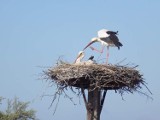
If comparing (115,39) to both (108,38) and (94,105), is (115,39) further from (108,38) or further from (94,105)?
(94,105)

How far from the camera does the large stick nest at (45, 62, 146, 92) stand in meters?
11.6

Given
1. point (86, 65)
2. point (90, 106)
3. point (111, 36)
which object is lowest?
point (90, 106)

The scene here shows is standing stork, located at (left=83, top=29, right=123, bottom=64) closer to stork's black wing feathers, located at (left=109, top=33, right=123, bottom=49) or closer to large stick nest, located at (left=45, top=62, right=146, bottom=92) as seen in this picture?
stork's black wing feathers, located at (left=109, top=33, right=123, bottom=49)

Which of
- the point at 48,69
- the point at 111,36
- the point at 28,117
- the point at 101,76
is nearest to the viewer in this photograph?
the point at 101,76

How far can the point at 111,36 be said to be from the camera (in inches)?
539

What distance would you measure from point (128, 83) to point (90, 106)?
3.59ft

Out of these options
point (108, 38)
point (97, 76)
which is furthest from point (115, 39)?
point (97, 76)

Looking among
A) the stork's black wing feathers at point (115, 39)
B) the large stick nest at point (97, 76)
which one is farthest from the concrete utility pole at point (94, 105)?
the stork's black wing feathers at point (115, 39)

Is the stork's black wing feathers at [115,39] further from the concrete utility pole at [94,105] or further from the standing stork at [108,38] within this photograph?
the concrete utility pole at [94,105]

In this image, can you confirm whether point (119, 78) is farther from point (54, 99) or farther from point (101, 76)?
point (54, 99)

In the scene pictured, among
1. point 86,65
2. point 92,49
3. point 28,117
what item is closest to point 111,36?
point 92,49

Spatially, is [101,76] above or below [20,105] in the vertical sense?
below

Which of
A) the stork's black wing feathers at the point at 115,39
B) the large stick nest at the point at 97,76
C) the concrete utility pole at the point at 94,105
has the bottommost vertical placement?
the concrete utility pole at the point at 94,105

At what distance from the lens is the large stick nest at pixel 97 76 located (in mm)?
11594
